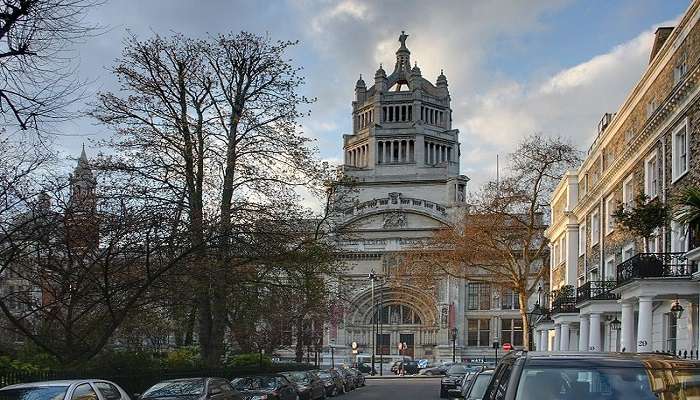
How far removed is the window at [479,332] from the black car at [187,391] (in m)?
88.3

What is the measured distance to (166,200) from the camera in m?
30.5

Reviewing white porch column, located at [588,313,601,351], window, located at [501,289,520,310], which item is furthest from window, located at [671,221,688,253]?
window, located at [501,289,520,310]

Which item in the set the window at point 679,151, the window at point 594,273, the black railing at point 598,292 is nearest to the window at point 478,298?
the window at point 594,273

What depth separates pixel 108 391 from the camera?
52.1ft

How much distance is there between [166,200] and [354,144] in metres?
101

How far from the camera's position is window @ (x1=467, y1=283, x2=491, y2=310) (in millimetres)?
107125

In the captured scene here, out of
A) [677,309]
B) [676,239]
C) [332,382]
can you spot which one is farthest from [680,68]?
[332,382]

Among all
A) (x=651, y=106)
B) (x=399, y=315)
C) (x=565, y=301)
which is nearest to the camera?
(x=651, y=106)

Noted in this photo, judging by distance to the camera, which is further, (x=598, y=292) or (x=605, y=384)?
(x=598, y=292)

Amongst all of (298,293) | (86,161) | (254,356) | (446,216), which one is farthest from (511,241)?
(446,216)

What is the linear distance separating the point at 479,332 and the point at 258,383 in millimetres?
80579

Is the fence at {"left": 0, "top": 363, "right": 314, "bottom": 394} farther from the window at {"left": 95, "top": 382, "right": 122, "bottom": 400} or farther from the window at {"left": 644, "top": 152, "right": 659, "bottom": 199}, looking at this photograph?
the window at {"left": 644, "top": 152, "right": 659, "bottom": 199}

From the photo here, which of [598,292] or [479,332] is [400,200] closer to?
[479,332]

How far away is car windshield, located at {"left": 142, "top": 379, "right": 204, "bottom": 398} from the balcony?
28442 millimetres
